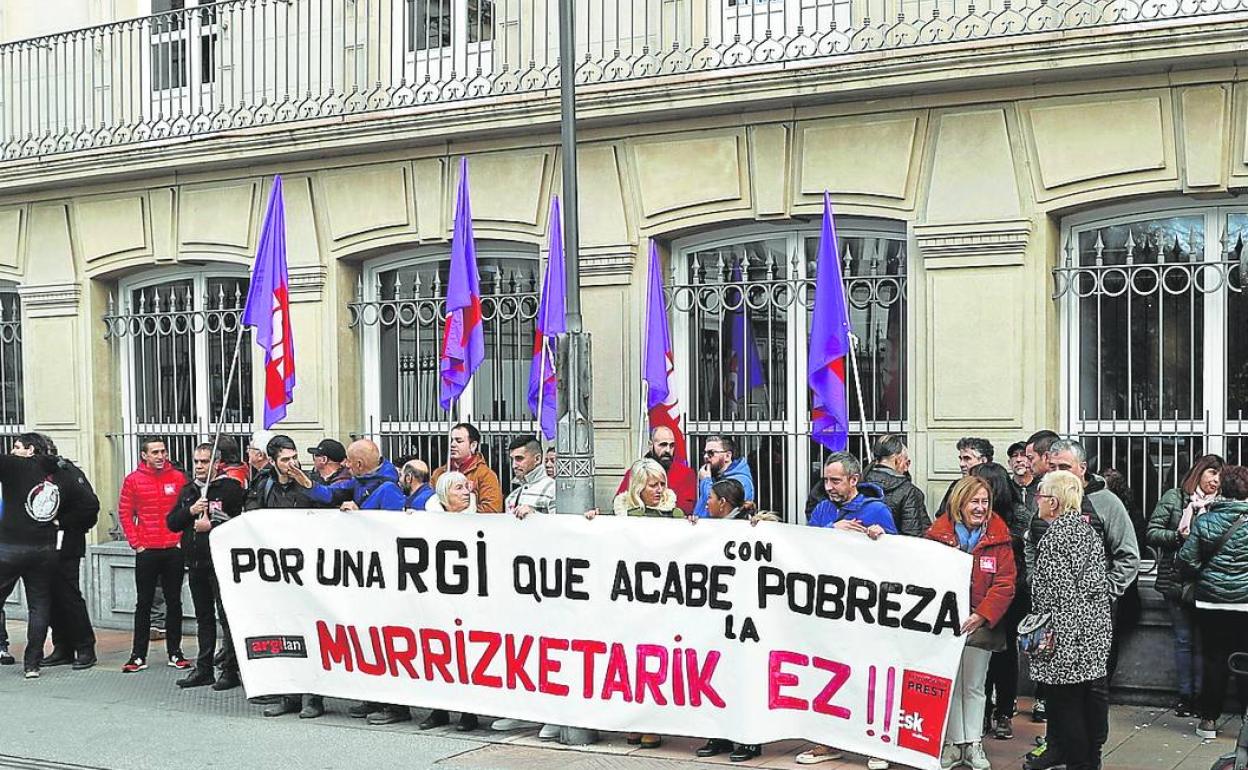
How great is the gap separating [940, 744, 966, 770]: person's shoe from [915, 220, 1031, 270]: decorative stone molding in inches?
147

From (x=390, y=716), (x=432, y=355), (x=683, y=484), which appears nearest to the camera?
(x=390, y=716)

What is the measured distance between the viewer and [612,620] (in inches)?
341

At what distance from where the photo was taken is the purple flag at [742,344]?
12023 millimetres

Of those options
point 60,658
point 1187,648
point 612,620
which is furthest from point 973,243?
point 60,658

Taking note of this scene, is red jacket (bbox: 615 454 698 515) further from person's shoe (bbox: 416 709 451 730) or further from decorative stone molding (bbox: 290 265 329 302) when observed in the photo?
decorative stone molding (bbox: 290 265 329 302)

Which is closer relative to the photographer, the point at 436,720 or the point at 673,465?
the point at 436,720

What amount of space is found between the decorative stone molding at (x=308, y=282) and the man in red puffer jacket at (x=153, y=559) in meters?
2.33

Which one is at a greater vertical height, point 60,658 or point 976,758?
point 976,758

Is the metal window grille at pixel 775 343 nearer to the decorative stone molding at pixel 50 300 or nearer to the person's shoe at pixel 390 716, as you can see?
the person's shoe at pixel 390 716

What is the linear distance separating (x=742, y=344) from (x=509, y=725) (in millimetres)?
3894

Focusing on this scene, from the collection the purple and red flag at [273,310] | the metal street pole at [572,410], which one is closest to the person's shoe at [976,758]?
the metal street pole at [572,410]

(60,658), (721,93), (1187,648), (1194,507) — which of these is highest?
(721,93)

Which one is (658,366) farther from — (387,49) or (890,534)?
(387,49)

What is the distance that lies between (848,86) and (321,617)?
4960 millimetres
